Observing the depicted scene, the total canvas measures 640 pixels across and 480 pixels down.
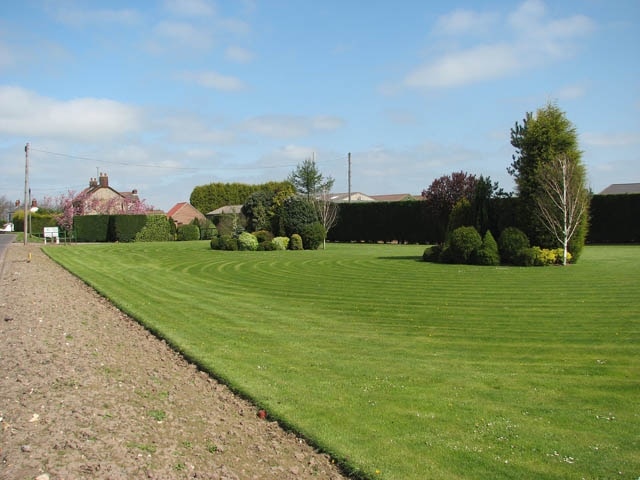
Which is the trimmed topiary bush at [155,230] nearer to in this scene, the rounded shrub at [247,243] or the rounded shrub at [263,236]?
the rounded shrub at [263,236]

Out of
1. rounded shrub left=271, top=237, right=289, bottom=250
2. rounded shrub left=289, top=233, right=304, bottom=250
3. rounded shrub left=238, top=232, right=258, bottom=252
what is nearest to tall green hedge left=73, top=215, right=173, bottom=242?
rounded shrub left=238, top=232, right=258, bottom=252

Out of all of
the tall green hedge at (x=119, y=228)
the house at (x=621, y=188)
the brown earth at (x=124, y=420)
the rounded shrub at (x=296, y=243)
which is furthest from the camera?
the house at (x=621, y=188)

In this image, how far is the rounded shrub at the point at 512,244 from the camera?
19.8m

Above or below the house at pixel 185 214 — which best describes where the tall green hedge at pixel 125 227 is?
below

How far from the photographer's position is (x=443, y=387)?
5.93 metres

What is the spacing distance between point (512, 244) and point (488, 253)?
95 cm

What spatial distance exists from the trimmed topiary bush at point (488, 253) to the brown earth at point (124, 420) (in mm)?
13925

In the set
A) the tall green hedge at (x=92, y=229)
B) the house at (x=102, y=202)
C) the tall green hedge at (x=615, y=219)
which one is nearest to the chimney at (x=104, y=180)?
the house at (x=102, y=202)

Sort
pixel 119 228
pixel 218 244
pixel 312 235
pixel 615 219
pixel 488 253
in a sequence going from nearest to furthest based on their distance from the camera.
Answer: pixel 488 253, pixel 218 244, pixel 312 235, pixel 615 219, pixel 119 228

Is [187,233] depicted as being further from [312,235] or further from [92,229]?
[312,235]

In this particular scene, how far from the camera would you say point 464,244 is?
20.1 meters

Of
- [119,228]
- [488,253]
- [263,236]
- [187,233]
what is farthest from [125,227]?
[488,253]

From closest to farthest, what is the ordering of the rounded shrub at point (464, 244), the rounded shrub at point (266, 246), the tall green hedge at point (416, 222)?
1. the rounded shrub at point (464, 244)
2. the rounded shrub at point (266, 246)
3. the tall green hedge at point (416, 222)

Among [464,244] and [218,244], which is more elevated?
[464,244]
